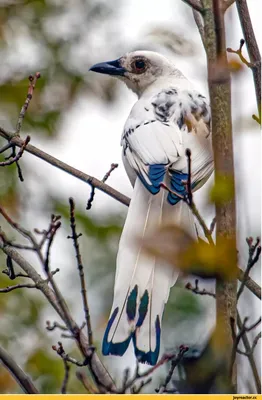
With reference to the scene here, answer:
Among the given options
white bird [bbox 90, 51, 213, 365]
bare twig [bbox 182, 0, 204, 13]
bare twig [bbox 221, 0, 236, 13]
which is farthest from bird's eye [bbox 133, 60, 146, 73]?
bare twig [bbox 221, 0, 236, 13]

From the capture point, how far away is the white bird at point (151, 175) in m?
2.67

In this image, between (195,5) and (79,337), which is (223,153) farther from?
(195,5)

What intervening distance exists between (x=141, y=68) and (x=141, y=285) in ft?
5.20

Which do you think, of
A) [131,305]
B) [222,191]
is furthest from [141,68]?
[222,191]

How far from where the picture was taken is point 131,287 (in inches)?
110

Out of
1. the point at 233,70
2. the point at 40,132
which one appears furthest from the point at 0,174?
the point at 233,70

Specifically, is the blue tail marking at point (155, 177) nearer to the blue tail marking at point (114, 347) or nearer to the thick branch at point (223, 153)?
the blue tail marking at point (114, 347)

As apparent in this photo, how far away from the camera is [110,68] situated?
4.00 meters

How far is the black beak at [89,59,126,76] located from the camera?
13.0 feet

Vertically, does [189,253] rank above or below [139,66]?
below

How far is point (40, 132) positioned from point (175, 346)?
1.85 m

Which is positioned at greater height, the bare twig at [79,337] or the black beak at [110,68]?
the black beak at [110,68]

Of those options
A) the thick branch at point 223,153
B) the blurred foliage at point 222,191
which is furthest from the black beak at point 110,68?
the blurred foliage at point 222,191

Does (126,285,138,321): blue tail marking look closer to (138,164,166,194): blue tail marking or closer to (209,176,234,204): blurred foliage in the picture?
(138,164,166,194): blue tail marking
